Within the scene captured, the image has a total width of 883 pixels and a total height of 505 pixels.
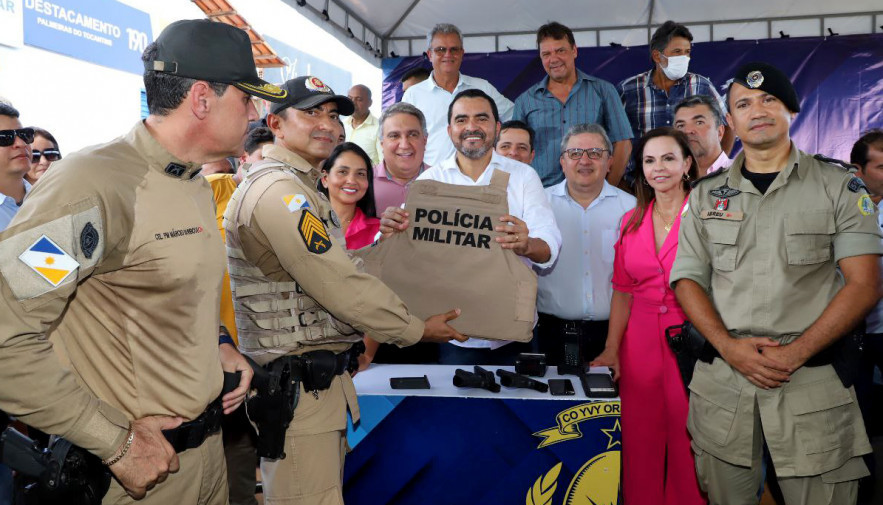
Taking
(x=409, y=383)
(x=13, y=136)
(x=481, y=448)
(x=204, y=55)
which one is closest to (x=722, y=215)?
(x=481, y=448)

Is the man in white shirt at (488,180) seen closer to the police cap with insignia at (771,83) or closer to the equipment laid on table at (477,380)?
the equipment laid on table at (477,380)

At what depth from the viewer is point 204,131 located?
1599 millimetres

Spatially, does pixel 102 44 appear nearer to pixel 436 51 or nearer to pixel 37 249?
pixel 436 51

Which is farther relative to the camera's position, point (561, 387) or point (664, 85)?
point (664, 85)

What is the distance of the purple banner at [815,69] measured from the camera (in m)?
8.29

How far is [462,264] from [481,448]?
31.6 inches

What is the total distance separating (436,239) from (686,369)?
1.18m

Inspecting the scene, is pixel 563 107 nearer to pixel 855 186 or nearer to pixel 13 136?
pixel 855 186

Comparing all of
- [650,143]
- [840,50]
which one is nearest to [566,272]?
[650,143]

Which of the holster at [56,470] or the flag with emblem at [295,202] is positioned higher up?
the flag with emblem at [295,202]

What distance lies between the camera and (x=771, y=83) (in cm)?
228

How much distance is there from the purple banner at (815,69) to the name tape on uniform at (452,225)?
6.35 metres

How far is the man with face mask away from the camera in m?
4.49

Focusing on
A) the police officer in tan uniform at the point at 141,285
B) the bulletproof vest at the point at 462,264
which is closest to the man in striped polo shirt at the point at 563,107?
the bulletproof vest at the point at 462,264
